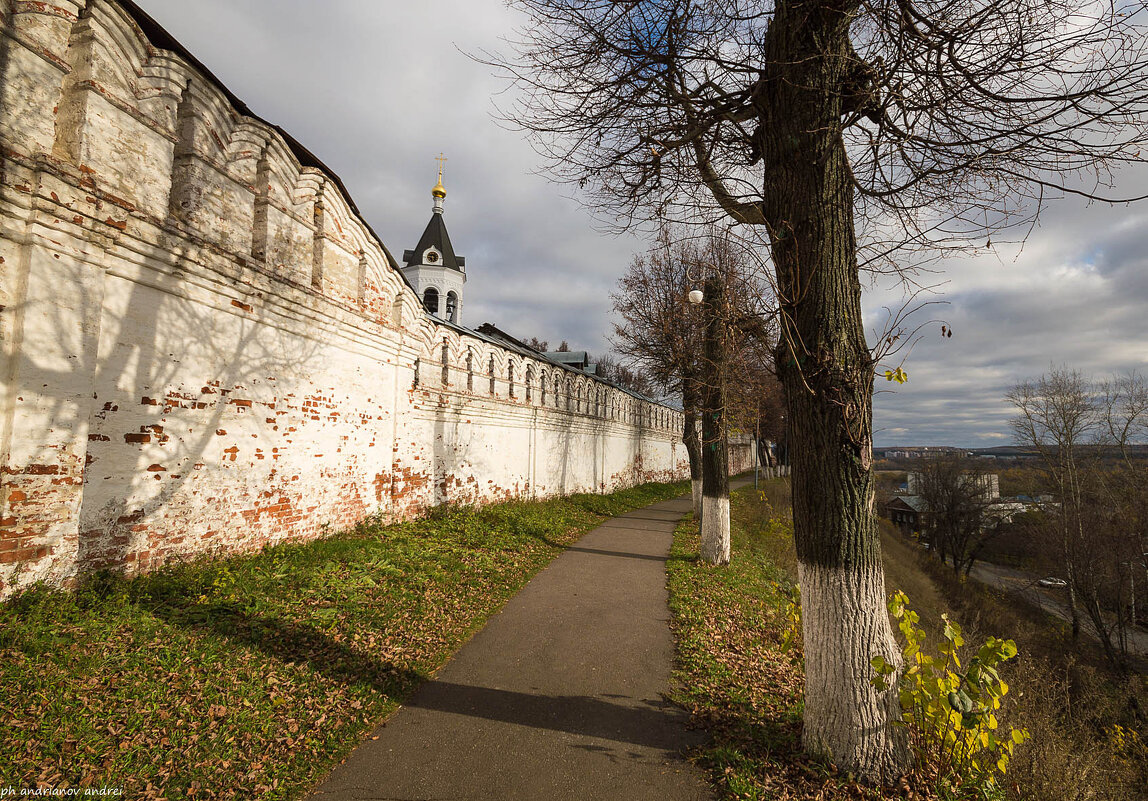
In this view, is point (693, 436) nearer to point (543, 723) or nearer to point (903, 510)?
point (543, 723)

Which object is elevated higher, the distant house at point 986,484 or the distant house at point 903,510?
the distant house at point 986,484

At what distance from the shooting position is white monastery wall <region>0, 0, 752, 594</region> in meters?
4.19

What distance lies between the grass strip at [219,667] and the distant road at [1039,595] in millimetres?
26958

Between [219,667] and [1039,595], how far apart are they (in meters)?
36.9

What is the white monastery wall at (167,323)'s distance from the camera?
4191 millimetres

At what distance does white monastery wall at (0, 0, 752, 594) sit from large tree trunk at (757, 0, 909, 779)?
5.81 metres

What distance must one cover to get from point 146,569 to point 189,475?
100cm

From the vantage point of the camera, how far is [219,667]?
3967 millimetres

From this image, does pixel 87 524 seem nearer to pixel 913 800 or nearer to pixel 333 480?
pixel 333 480

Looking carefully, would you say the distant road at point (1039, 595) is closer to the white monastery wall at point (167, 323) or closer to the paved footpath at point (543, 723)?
the paved footpath at point (543, 723)

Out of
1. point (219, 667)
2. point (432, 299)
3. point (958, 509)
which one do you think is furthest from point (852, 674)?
point (958, 509)

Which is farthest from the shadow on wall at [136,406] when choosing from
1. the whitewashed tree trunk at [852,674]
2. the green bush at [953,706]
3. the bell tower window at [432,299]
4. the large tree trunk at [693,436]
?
the bell tower window at [432,299]

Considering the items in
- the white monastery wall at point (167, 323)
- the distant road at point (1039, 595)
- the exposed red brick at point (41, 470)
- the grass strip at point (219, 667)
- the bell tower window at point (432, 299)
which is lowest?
the distant road at point (1039, 595)

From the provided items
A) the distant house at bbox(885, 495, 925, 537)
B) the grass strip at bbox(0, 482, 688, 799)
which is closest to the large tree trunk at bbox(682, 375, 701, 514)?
the grass strip at bbox(0, 482, 688, 799)
